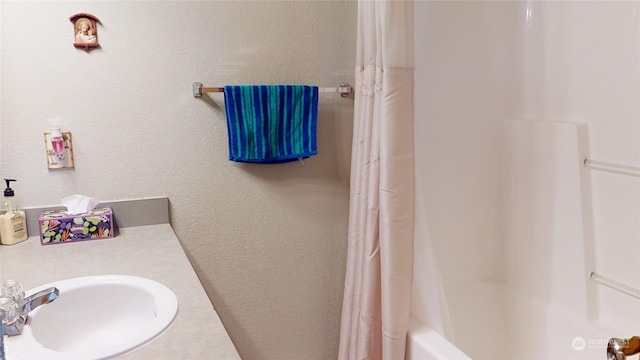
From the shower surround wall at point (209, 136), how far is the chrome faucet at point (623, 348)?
119 centimetres

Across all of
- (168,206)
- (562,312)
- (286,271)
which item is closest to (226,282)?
(286,271)

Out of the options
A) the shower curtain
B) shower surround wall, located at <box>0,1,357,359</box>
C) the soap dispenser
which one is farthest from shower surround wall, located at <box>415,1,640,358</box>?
the soap dispenser

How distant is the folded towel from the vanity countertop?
413 mm

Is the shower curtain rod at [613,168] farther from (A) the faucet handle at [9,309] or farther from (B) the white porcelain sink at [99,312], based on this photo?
(A) the faucet handle at [9,309]

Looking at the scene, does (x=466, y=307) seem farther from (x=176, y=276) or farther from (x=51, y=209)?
(x=51, y=209)

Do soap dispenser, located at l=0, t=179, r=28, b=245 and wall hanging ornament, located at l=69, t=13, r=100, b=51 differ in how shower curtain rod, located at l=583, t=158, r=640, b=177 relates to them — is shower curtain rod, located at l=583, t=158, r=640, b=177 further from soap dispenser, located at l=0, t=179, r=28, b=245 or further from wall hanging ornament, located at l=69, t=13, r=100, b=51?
soap dispenser, located at l=0, t=179, r=28, b=245

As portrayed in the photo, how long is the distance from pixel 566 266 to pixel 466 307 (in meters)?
0.43

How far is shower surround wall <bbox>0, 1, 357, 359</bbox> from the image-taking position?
61.5 inches

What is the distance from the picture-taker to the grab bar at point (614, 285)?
1.68m

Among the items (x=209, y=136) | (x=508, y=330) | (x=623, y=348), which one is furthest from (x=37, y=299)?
(x=508, y=330)

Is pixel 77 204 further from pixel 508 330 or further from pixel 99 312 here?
pixel 508 330

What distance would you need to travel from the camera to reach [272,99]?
1.79 m

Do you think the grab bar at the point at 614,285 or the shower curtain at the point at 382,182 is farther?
the grab bar at the point at 614,285

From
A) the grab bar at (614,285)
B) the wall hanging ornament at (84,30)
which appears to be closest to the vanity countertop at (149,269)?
the wall hanging ornament at (84,30)
